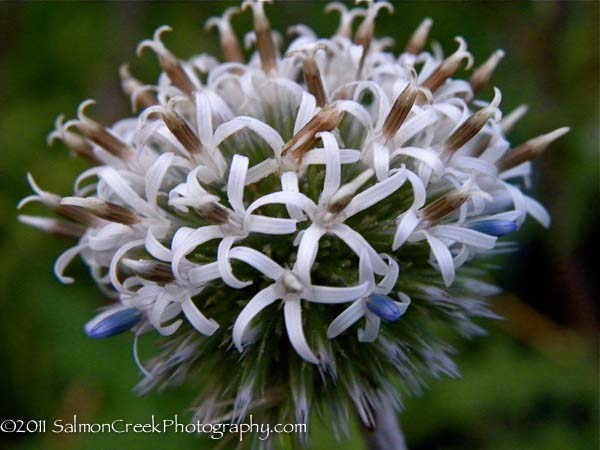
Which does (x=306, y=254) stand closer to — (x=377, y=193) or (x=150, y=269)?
(x=377, y=193)

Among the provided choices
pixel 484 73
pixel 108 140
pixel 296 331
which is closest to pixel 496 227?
pixel 296 331

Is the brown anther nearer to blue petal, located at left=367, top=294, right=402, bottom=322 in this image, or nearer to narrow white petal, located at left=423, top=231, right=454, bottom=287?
narrow white petal, located at left=423, top=231, right=454, bottom=287

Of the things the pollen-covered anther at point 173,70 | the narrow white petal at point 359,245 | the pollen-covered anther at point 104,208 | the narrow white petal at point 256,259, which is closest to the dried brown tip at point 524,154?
the narrow white petal at point 359,245

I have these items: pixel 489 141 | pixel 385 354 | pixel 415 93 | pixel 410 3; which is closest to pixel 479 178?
pixel 489 141

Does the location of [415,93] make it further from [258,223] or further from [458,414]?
[458,414]

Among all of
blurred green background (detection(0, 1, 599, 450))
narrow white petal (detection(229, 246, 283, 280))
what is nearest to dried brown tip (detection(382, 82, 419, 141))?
narrow white petal (detection(229, 246, 283, 280))
